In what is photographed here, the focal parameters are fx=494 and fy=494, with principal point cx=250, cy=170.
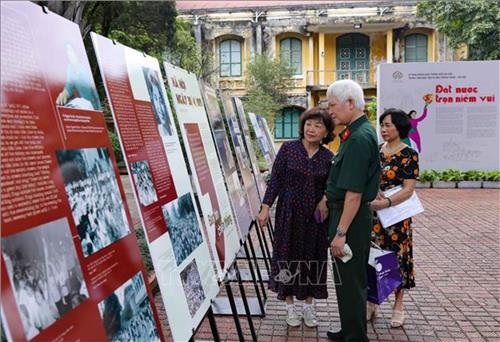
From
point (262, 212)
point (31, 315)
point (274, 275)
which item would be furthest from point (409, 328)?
point (31, 315)

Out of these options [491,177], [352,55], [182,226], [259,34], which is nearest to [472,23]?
[352,55]

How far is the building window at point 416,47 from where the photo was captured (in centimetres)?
2408

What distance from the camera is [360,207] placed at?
9.75 feet

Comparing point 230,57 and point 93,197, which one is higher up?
point 230,57

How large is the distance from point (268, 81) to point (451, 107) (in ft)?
37.8

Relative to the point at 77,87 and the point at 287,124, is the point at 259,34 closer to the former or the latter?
the point at 287,124

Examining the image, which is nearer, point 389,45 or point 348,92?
point 348,92

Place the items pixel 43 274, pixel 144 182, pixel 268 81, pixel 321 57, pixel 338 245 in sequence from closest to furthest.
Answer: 1. pixel 43 274
2. pixel 144 182
3. pixel 338 245
4. pixel 268 81
5. pixel 321 57

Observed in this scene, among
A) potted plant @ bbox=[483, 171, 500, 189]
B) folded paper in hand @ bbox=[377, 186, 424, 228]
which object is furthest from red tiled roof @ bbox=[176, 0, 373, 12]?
folded paper in hand @ bbox=[377, 186, 424, 228]

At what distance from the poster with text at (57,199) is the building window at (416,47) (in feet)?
80.5

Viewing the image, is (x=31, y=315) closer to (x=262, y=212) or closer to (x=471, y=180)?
(x=262, y=212)

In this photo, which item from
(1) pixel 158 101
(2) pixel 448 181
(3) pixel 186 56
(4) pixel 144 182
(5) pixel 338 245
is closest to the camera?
(4) pixel 144 182

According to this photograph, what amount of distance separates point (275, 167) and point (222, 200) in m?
0.54

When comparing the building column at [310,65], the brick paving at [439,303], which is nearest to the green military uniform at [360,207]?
the brick paving at [439,303]
